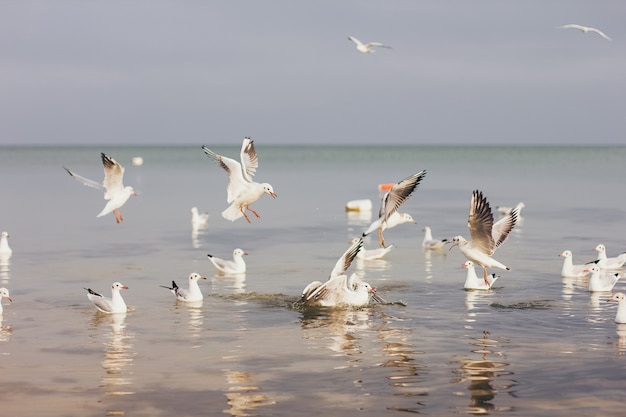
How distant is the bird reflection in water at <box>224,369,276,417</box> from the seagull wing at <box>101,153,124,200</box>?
10628 millimetres

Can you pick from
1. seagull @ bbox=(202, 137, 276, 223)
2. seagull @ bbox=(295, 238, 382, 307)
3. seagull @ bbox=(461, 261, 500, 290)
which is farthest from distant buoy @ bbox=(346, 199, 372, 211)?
seagull @ bbox=(295, 238, 382, 307)

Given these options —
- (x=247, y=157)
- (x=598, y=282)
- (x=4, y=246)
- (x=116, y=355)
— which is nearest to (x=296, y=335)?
(x=116, y=355)

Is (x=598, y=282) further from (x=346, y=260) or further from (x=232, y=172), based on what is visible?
(x=232, y=172)

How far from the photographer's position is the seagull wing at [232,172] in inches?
847

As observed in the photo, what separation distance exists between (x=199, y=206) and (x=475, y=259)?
30354mm

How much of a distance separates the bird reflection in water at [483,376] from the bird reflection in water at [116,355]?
15.0ft

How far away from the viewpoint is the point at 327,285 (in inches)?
745

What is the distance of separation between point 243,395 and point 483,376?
3.46m

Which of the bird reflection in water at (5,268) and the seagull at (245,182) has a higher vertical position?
the seagull at (245,182)

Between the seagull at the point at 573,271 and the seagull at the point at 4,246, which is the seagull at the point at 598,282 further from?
the seagull at the point at 4,246

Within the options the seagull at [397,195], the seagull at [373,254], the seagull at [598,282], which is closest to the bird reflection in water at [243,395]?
the seagull at [397,195]

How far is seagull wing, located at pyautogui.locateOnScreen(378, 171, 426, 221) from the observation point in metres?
21.5

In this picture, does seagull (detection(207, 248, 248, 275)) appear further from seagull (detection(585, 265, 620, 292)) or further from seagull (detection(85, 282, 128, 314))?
seagull (detection(585, 265, 620, 292))

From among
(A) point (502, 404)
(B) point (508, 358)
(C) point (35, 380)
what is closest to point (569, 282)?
(B) point (508, 358)
